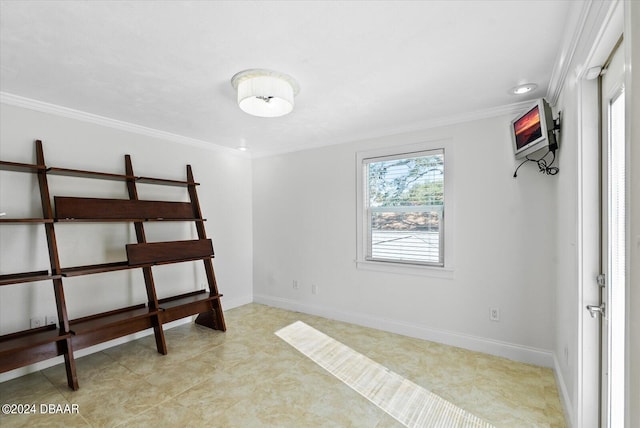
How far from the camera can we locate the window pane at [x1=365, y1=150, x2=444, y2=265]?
3.32 meters

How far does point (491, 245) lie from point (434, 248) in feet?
1.79

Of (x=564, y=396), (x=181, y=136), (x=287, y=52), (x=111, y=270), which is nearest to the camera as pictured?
(x=287, y=52)

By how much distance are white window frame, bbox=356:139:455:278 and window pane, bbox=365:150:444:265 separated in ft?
0.17

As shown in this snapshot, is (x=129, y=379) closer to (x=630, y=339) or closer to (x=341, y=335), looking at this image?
(x=341, y=335)

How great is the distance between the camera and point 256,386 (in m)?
2.47

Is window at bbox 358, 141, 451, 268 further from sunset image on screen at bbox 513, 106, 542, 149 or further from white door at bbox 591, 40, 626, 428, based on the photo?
white door at bbox 591, 40, 626, 428

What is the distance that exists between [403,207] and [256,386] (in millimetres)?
2281

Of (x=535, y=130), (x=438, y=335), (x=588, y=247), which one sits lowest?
(x=438, y=335)

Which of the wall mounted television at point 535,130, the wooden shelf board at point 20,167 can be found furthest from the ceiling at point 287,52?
the wooden shelf board at point 20,167

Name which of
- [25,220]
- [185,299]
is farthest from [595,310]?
[25,220]

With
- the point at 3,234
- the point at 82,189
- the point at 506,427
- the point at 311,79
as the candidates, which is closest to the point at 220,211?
the point at 82,189

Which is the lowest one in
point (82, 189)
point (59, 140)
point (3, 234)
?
point (3, 234)

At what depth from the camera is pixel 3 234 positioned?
2566mm

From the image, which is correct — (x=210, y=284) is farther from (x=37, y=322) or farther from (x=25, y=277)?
(x=25, y=277)
